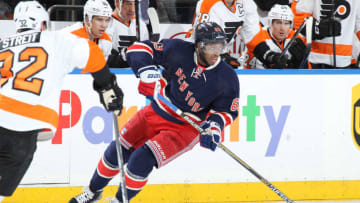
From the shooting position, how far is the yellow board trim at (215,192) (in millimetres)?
3750

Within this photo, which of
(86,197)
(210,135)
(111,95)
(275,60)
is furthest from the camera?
(275,60)

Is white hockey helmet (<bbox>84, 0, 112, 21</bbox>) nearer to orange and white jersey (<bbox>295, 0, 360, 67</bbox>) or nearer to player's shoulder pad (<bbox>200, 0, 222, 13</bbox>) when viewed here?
player's shoulder pad (<bbox>200, 0, 222, 13</bbox>)

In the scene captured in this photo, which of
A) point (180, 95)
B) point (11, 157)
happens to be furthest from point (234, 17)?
point (11, 157)

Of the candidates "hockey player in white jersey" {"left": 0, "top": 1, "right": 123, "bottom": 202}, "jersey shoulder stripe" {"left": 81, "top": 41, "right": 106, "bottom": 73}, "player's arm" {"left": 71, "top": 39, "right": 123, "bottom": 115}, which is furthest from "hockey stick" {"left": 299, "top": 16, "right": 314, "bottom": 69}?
"hockey player in white jersey" {"left": 0, "top": 1, "right": 123, "bottom": 202}

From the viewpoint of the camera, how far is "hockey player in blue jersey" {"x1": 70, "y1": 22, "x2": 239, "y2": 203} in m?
3.27

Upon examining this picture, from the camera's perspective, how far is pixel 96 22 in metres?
4.11

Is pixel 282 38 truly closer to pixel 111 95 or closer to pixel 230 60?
pixel 230 60

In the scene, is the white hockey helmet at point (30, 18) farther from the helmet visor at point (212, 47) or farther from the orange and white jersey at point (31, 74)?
the helmet visor at point (212, 47)

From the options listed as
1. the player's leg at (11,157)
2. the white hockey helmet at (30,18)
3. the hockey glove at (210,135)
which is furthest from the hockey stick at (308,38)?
the player's leg at (11,157)

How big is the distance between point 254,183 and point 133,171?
1171 millimetres

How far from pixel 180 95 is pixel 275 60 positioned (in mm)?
1081

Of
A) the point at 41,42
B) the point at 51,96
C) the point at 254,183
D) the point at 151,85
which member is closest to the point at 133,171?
the point at 151,85

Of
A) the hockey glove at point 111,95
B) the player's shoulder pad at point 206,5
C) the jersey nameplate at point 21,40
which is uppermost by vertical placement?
the jersey nameplate at point 21,40

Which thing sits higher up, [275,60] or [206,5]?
[206,5]
